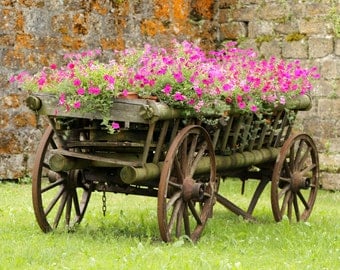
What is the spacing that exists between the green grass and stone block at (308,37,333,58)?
2373 mm

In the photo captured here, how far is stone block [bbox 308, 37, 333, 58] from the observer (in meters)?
9.99

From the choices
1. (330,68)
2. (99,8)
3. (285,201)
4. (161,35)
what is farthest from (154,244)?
(161,35)

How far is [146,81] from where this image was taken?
6.13 meters

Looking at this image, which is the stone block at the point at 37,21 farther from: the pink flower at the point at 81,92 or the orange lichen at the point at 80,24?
the pink flower at the point at 81,92

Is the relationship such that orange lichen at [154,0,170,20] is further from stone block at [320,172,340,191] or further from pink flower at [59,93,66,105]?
pink flower at [59,93,66,105]

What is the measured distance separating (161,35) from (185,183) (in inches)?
173

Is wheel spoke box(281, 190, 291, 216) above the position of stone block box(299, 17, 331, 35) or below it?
below

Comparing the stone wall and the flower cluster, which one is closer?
the flower cluster

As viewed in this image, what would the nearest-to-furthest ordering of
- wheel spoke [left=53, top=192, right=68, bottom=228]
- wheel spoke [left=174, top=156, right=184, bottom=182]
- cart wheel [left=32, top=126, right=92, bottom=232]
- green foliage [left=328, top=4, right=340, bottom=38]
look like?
wheel spoke [left=174, top=156, right=184, bottom=182] < cart wheel [left=32, top=126, right=92, bottom=232] < wheel spoke [left=53, top=192, right=68, bottom=228] < green foliage [left=328, top=4, right=340, bottom=38]

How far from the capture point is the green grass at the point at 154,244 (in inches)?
215

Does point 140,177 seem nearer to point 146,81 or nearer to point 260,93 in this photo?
point 146,81

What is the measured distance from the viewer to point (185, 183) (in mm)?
6266

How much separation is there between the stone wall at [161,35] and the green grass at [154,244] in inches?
Result: 60.8

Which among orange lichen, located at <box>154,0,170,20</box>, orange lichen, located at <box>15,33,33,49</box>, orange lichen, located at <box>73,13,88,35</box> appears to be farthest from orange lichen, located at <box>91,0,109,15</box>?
orange lichen, located at <box>15,33,33,49</box>
